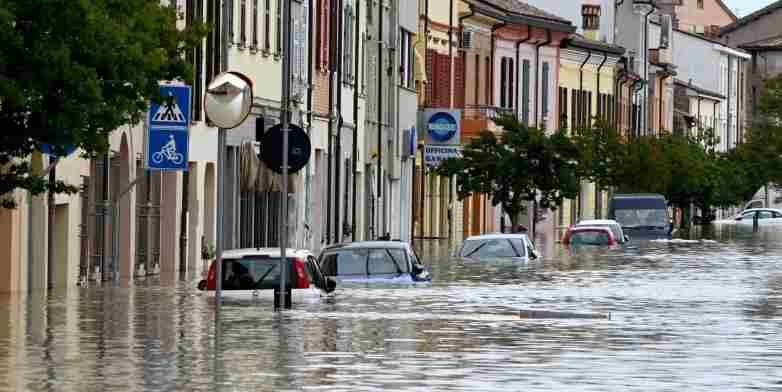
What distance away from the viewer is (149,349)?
71.9ft

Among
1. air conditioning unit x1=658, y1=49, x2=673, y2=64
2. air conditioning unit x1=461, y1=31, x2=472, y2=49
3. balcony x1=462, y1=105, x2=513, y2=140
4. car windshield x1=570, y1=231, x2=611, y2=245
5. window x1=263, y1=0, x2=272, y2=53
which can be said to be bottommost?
car windshield x1=570, y1=231, x2=611, y2=245

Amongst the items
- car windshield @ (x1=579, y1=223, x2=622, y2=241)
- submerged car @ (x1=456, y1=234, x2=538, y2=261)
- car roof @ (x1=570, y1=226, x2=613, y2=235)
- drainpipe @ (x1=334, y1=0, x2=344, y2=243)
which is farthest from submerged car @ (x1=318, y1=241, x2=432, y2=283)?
car windshield @ (x1=579, y1=223, x2=622, y2=241)

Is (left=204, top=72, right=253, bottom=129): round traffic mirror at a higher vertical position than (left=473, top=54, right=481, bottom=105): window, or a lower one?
lower

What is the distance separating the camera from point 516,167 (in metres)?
76.2

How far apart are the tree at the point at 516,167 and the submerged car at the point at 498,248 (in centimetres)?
2164

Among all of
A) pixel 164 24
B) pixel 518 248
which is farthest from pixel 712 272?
pixel 164 24

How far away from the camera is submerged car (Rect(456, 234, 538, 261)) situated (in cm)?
5303

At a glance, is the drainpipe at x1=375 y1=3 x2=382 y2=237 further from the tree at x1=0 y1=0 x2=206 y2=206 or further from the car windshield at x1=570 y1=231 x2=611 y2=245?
the tree at x1=0 y1=0 x2=206 y2=206

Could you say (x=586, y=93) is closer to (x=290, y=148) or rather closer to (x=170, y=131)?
(x=170, y=131)

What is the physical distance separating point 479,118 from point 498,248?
30490 millimetres

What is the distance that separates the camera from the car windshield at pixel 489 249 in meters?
53.1

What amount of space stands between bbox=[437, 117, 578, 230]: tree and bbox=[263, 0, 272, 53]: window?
20.1 meters

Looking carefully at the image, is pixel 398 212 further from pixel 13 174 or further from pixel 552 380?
pixel 552 380

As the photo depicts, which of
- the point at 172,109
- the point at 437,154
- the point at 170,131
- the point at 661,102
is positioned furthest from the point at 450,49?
the point at 172,109
